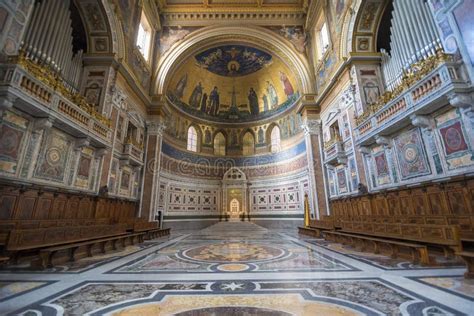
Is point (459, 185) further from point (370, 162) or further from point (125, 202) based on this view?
point (125, 202)

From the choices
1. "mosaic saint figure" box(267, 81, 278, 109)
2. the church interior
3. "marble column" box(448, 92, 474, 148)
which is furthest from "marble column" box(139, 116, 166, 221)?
"marble column" box(448, 92, 474, 148)

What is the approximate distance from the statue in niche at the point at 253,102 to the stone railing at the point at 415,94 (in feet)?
45.6

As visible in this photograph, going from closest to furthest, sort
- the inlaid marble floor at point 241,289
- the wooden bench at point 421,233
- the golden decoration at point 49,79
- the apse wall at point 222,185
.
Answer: the inlaid marble floor at point 241,289 < the wooden bench at point 421,233 < the golden decoration at point 49,79 < the apse wall at point 222,185

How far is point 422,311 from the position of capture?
2.45 m

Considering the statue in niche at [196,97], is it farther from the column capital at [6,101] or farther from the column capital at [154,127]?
the column capital at [6,101]

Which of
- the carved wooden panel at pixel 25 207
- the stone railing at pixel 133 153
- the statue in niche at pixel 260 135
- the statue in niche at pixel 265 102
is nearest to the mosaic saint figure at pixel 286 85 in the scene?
the statue in niche at pixel 265 102

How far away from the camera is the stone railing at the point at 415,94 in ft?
19.2

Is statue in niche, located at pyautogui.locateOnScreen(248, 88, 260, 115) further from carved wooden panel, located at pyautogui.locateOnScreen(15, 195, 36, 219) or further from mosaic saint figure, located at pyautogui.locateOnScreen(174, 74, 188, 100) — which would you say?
carved wooden panel, located at pyautogui.locateOnScreen(15, 195, 36, 219)

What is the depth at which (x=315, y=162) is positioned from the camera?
1480cm

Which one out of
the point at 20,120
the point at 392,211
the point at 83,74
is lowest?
the point at 392,211

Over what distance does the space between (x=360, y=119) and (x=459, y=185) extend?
481 cm

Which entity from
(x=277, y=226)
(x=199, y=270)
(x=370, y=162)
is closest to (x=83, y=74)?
(x=199, y=270)

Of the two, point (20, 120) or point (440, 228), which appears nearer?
point (440, 228)

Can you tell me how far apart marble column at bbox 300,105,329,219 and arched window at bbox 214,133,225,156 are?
9349 millimetres
